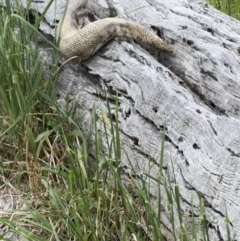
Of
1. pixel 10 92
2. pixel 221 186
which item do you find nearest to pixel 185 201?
pixel 221 186

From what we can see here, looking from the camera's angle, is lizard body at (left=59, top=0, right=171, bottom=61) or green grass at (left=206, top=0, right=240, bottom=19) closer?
lizard body at (left=59, top=0, right=171, bottom=61)

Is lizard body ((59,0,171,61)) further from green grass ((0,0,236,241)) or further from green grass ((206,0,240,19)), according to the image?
green grass ((206,0,240,19))

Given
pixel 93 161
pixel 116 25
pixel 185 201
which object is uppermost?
pixel 116 25

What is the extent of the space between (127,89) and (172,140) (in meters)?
0.36

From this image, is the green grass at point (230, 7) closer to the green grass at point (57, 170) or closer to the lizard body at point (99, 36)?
the lizard body at point (99, 36)

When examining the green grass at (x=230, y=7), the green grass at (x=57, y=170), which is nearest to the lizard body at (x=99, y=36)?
→ the green grass at (x=57, y=170)

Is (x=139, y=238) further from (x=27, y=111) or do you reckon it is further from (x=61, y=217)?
(x=27, y=111)

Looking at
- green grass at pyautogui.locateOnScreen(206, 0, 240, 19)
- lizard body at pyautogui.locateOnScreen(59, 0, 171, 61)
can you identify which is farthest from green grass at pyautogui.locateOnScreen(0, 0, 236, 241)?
green grass at pyautogui.locateOnScreen(206, 0, 240, 19)

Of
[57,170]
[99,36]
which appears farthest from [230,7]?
[57,170]

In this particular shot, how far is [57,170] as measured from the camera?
8.61ft

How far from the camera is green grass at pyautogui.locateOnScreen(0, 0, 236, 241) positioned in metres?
2.31

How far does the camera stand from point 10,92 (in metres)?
2.84

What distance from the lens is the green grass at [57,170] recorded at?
7.59 ft

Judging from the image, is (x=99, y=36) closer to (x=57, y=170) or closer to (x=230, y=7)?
(x=57, y=170)
